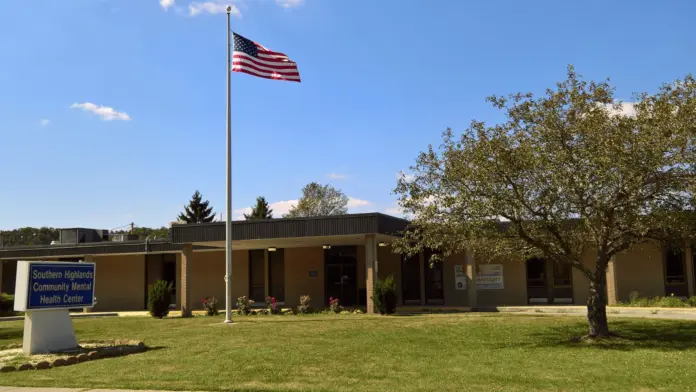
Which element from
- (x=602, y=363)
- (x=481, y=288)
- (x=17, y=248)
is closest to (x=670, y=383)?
(x=602, y=363)

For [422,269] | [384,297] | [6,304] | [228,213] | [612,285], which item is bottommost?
[6,304]

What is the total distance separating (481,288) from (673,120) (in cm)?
1670

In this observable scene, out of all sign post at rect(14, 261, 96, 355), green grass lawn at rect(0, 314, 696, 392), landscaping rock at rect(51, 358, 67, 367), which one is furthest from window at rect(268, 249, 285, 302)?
landscaping rock at rect(51, 358, 67, 367)

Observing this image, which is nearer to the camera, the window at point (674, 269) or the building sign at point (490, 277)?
the window at point (674, 269)

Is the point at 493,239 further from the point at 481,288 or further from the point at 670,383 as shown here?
the point at 481,288

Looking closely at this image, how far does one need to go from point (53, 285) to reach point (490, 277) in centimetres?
1937

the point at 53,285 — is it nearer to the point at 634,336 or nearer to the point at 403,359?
the point at 403,359

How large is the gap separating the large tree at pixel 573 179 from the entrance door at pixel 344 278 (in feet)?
53.2

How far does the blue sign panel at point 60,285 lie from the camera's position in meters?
14.3

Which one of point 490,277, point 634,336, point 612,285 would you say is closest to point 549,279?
point 490,277

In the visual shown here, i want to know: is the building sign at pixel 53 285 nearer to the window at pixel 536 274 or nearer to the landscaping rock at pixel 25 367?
the landscaping rock at pixel 25 367

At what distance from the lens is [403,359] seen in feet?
40.0

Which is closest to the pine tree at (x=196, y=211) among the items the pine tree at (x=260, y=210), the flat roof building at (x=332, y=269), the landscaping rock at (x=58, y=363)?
the pine tree at (x=260, y=210)

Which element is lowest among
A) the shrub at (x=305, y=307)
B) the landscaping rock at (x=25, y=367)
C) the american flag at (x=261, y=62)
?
the landscaping rock at (x=25, y=367)
